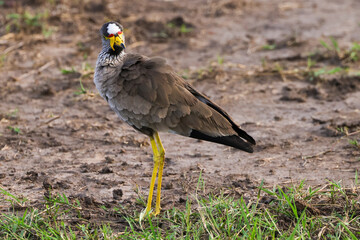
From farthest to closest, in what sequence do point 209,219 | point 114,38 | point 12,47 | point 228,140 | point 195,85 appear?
point 12,47 < point 195,85 < point 114,38 < point 228,140 < point 209,219

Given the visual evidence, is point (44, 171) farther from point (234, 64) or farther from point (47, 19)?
point (47, 19)

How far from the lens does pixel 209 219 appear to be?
12.3ft

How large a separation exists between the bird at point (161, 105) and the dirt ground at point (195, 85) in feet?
1.87

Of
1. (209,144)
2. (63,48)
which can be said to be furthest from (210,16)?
(209,144)

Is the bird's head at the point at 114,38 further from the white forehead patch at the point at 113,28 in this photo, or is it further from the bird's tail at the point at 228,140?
the bird's tail at the point at 228,140

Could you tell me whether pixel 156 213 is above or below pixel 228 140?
below

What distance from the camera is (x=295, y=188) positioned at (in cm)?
425

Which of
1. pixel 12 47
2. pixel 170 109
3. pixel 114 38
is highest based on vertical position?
pixel 114 38

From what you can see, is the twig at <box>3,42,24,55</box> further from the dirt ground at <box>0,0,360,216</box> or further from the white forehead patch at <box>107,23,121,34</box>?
the white forehead patch at <box>107,23,121,34</box>

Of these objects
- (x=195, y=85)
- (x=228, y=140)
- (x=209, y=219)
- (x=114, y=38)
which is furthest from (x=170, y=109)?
(x=195, y=85)

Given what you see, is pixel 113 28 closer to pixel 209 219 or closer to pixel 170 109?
pixel 170 109

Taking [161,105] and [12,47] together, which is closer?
[161,105]

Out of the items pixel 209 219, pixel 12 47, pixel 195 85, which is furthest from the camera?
pixel 12 47

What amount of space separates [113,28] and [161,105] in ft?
2.51
